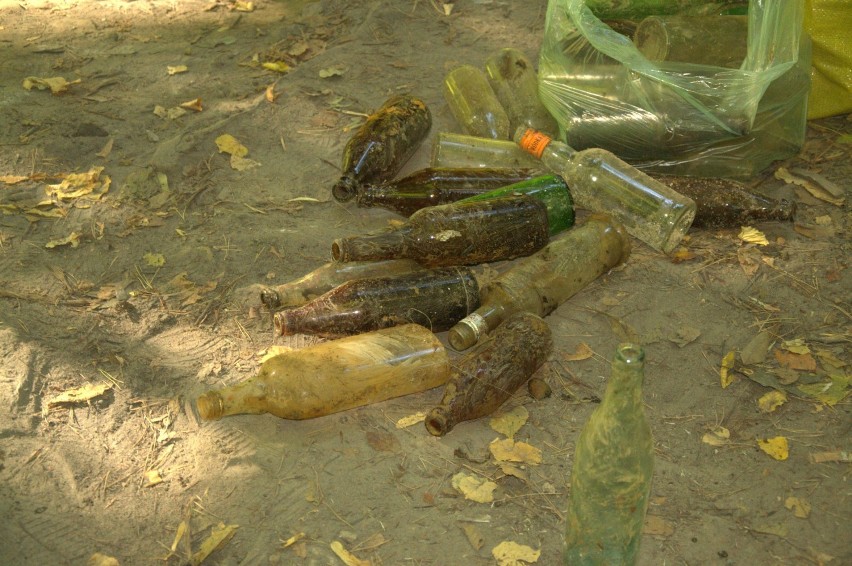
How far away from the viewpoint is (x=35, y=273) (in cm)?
309

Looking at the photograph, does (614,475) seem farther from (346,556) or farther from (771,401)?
(771,401)

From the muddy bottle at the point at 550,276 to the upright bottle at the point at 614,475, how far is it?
73 centimetres

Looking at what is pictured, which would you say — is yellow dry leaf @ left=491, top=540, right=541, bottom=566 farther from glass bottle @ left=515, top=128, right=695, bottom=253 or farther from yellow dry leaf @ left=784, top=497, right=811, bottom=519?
glass bottle @ left=515, top=128, right=695, bottom=253

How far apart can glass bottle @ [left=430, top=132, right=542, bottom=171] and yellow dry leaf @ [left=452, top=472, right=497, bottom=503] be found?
147cm

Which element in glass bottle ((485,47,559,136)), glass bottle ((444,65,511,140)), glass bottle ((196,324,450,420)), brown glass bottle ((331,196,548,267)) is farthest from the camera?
glass bottle ((485,47,559,136))

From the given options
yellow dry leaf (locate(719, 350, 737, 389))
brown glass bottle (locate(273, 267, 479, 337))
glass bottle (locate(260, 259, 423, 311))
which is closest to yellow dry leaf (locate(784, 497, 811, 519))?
yellow dry leaf (locate(719, 350, 737, 389))

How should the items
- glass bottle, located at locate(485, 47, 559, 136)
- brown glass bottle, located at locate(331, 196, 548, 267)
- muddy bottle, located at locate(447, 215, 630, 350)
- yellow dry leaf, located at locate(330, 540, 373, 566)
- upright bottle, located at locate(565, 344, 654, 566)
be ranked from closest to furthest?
upright bottle, located at locate(565, 344, 654, 566), yellow dry leaf, located at locate(330, 540, 373, 566), muddy bottle, located at locate(447, 215, 630, 350), brown glass bottle, located at locate(331, 196, 548, 267), glass bottle, located at locate(485, 47, 559, 136)

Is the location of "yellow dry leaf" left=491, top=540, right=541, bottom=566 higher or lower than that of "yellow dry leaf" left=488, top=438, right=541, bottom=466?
lower

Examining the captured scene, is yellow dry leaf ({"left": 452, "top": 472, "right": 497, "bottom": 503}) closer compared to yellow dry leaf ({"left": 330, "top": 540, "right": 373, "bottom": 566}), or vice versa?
yellow dry leaf ({"left": 330, "top": 540, "right": 373, "bottom": 566})

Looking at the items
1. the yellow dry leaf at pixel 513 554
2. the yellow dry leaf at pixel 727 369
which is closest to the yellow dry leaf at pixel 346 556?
the yellow dry leaf at pixel 513 554

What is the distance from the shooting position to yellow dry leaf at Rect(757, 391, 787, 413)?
102 inches

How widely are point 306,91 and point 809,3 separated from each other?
2332mm

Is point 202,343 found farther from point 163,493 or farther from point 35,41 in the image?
point 35,41

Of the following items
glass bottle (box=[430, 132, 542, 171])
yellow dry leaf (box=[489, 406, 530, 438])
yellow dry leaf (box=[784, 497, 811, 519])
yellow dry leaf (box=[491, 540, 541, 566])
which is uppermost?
glass bottle (box=[430, 132, 542, 171])
